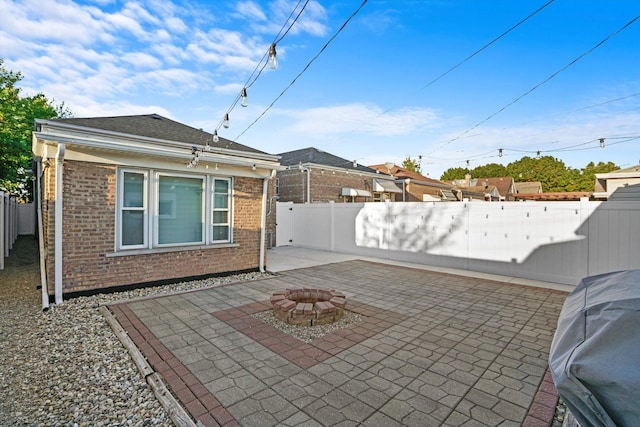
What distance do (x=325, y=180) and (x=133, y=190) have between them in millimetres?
12175

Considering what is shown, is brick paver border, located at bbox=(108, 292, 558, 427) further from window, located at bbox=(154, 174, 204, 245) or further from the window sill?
window, located at bbox=(154, 174, 204, 245)

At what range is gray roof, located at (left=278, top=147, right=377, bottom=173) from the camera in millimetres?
18384

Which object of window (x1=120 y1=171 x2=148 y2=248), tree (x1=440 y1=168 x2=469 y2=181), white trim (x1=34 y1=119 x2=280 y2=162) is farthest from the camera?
tree (x1=440 y1=168 x2=469 y2=181)

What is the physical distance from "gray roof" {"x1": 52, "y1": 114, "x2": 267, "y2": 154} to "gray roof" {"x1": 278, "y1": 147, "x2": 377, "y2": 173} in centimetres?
858

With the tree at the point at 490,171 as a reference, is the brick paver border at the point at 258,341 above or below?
below

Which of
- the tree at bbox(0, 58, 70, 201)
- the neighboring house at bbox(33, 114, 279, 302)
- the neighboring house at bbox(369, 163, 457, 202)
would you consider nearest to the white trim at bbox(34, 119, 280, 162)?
the neighboring house at bbox(33, 114, 279, 302)

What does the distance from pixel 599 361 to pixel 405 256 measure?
9921 mm

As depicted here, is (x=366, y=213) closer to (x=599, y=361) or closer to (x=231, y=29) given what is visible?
(x=231, y=29)

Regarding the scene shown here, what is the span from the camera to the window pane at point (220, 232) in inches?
321

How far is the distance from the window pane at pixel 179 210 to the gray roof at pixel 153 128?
116cm

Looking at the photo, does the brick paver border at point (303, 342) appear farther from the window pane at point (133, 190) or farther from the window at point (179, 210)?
the window pane at point (133, 190)

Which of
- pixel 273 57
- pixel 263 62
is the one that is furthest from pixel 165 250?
pixel 273 57

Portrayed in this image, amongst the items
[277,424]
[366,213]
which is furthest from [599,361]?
[366,213]

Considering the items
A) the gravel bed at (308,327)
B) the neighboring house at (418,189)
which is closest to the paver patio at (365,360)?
the gravel bed at (308,327)
